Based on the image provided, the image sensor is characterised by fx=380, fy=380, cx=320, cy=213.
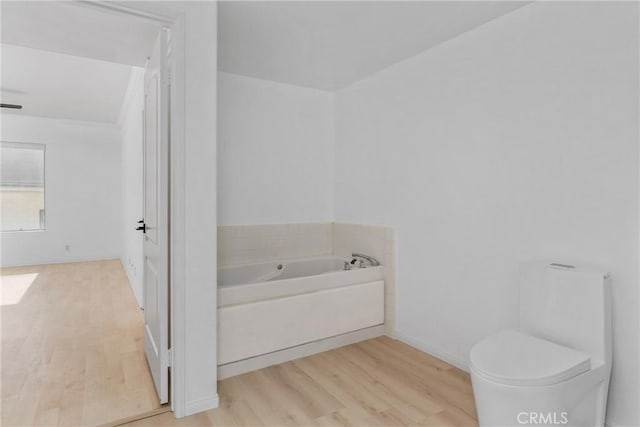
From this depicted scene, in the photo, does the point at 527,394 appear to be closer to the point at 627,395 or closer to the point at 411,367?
the point at 627,395

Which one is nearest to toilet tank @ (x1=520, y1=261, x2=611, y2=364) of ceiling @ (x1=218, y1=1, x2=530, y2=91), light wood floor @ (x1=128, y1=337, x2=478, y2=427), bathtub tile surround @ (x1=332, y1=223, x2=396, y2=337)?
light wood floor @ (x1=128, y1=337, x2=478, y2=427)

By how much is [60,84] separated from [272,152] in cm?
272

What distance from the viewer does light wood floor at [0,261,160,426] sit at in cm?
204

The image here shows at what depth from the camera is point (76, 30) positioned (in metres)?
2.15

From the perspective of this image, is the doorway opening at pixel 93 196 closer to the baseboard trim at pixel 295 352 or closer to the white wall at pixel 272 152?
the baseboard trim at pixel 295 352

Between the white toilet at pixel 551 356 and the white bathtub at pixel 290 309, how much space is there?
1.25 meters

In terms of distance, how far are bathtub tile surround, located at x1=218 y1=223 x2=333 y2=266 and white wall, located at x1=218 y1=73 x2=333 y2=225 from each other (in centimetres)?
7

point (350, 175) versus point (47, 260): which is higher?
point (350, 175)

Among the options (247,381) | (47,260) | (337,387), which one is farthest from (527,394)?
(47,260)

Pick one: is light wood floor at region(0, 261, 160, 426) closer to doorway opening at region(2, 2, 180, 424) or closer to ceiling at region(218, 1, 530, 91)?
doorway opening at region(2, 2, 180, 424)

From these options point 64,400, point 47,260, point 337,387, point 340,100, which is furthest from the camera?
point 47,260

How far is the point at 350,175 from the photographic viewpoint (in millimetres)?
3680

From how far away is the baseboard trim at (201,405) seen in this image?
2.00 metres

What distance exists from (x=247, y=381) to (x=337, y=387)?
1.87 feet
